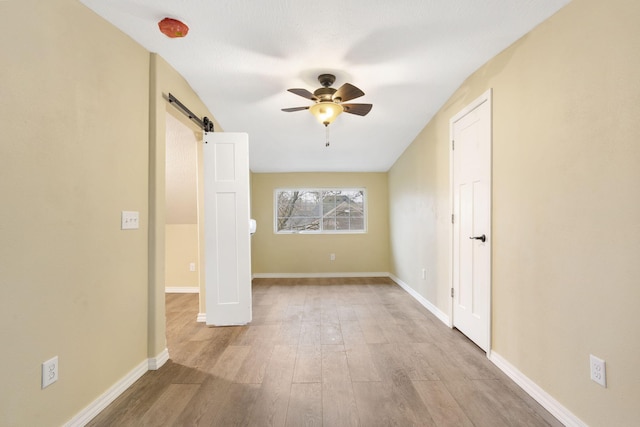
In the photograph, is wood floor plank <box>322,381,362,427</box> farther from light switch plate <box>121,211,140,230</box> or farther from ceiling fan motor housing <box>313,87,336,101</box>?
ceiling fan motor housing <box>313,87,336,101</box>

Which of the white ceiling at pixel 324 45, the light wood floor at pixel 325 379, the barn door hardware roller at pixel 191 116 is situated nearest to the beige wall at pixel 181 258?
the light wood floor at pixel 325 379

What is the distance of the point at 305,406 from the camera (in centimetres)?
180

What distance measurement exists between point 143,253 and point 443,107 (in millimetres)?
3191

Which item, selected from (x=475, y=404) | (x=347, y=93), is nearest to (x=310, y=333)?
(x=475, y=404)

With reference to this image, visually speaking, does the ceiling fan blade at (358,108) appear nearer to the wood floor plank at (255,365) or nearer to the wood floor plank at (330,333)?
the wood floor plank at (330,333)

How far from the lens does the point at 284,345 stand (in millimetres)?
2691

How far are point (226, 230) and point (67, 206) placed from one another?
1.63 m

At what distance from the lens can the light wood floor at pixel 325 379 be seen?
171 cm

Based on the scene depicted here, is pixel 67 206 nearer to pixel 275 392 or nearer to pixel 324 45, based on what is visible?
pixel 275 392

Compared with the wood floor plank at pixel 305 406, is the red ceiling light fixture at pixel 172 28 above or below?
above

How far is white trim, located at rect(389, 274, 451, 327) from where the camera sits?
3.22 meters

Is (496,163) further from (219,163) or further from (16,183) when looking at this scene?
(16,183)

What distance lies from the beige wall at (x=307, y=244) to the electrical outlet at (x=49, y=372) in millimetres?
4256

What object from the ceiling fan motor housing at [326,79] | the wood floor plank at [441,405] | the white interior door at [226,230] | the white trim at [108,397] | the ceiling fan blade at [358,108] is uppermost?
the ceiling fan motor housing at [326,79]
